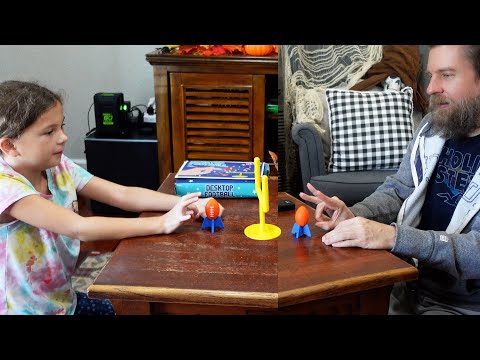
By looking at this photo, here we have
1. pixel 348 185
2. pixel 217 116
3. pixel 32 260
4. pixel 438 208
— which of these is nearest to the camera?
pixel 32 260

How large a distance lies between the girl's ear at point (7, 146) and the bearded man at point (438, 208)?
726 mm

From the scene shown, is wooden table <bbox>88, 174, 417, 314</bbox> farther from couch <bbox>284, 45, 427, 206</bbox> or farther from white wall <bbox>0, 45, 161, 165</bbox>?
white wall <bbox>0, 45, 161, 165</bbox>

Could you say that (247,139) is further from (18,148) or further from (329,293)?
(329,293)

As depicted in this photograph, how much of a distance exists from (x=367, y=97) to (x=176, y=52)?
3.66ft

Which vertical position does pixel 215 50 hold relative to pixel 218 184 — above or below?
above

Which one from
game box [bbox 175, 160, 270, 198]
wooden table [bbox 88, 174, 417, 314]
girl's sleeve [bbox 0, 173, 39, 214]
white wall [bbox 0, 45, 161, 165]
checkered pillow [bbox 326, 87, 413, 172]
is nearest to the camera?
wooden table [bbox 88, 174, 417, 314]

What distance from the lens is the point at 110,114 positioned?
2881mm

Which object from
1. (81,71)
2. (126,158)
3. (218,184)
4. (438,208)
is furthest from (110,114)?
(438,208)

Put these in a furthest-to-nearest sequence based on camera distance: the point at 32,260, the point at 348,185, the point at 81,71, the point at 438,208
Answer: the point at 81,71 → the point at 348,185 → the point at 438,208 → the point at 32,260

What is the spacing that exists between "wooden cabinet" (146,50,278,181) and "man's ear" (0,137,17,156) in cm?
160

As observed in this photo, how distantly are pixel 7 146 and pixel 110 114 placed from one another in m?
1.75

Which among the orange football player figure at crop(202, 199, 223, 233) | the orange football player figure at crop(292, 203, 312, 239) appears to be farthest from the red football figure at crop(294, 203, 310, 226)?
the orange football player figure at crop(202, 199, 223, 233)

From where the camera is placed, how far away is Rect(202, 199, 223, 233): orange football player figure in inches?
45.1

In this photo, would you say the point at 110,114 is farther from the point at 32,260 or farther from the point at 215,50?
the point at 32,260
